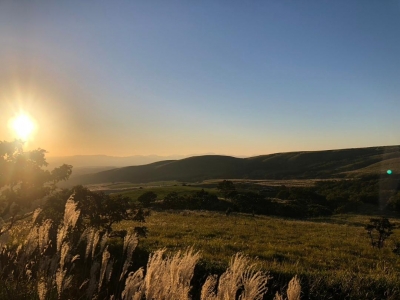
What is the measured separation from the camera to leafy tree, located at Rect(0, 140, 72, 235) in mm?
10484

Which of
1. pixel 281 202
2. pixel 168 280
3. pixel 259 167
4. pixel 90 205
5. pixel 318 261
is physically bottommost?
pixel 281 202

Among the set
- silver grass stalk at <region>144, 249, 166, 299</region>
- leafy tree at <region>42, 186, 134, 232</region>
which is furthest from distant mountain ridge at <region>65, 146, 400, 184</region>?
silver grass stalk at <region>144, 249, 166, 299</region>

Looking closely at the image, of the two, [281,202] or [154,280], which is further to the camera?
[281,202]

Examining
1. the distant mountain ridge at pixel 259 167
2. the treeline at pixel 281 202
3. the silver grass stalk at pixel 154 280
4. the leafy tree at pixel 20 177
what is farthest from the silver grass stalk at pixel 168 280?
the distant mountain ridge at pixel 259 167

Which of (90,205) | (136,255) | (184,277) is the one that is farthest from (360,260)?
(184,277)

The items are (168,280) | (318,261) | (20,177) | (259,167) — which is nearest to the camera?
(168,280)

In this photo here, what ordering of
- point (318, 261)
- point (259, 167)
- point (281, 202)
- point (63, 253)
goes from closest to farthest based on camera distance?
point (63, 253) → point (318, 261) → point (281, 202) → point (259, 167)

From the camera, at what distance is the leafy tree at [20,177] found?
10484mm

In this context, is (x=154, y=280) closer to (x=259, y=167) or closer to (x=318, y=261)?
(x=318, y=261)

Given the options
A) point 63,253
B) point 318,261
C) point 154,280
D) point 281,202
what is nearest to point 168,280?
point 154,280

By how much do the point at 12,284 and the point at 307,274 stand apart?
686 cm

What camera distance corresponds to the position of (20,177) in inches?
428

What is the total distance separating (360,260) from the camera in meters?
15.2

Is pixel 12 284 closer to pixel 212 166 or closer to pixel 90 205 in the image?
pixel 90 205
